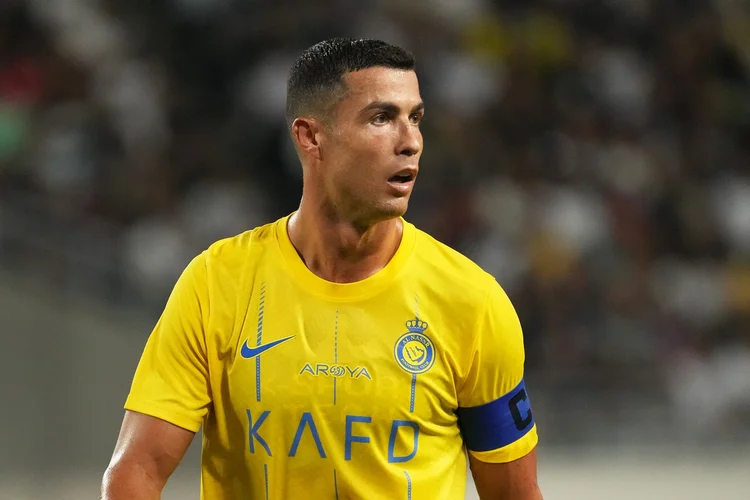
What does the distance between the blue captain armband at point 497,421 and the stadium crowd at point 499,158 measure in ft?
10.2

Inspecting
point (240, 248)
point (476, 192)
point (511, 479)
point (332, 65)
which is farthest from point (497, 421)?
point (476, 192)

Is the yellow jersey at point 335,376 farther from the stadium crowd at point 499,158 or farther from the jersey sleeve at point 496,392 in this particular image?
the stadium crowd at point 499,158

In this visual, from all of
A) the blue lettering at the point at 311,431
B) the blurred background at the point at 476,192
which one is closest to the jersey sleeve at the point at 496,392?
the blue lettering at the point at 311,431

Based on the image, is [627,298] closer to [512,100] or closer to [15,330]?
[512,100]

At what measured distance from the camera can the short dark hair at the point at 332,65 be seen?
265cm

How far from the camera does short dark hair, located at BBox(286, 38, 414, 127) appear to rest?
2652mm

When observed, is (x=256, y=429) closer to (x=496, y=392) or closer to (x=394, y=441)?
(x=394, y=441)

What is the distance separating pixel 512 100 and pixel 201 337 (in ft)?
17.1

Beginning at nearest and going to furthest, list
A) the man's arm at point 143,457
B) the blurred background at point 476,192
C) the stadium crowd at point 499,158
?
the man's arm at point 143,457 < the blurred background at point 476,192 < the stadium crowd at point 499,158

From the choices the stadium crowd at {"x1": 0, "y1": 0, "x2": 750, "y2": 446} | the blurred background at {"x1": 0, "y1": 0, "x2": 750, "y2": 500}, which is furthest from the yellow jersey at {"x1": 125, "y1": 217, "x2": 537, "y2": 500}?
the stadium crowd at {"x1": 0, "y1": 0, "x2": 750, "y2": 446}

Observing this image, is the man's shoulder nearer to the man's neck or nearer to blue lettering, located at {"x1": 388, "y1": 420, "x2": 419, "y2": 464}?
the man's neck

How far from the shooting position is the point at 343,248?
109 inches

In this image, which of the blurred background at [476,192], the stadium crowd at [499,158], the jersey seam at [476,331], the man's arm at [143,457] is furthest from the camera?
the stadium crowd at [499,158]

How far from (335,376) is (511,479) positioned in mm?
500
